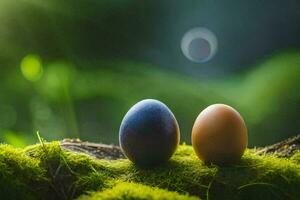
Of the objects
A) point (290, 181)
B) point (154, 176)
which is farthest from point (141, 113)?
point (290, 181)

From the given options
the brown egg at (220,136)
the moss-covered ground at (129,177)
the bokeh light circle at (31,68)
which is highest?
the bokeh light circle at (31,68)

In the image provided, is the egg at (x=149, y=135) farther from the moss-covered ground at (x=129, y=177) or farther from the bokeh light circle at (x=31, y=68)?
the bokeh light circle at (x=31, y=68)

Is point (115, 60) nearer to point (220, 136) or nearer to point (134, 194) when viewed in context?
point (220, 136)

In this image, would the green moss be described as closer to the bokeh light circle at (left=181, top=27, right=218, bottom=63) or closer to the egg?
the egg

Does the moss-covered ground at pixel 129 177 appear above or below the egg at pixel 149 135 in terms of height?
below

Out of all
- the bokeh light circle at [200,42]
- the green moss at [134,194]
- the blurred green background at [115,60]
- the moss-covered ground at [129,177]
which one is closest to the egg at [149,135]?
the moss-covered ground at [129,177]

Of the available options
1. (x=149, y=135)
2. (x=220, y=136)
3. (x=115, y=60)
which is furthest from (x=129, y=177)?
(x=115, y=60)
